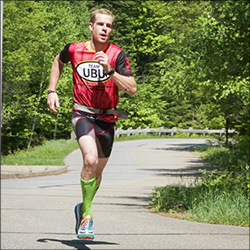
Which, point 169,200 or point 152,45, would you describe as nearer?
point 152,45

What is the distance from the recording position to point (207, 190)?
59.8 metres

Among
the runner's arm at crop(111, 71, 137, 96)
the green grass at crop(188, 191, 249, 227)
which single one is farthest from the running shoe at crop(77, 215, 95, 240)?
the green grass at crop(188, 191, 249, 227)

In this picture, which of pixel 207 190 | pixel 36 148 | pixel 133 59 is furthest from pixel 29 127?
pixel 207 190

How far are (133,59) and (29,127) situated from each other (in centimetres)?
114

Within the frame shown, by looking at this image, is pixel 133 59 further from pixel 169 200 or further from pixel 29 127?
pixel 169 200

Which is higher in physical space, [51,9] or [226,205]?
[51,9]

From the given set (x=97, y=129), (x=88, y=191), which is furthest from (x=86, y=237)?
(x=97, y=129)

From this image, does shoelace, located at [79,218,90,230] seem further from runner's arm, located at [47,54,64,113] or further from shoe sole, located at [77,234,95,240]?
runner's arm, located at [47,54,64,113]

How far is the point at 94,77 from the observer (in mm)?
3707

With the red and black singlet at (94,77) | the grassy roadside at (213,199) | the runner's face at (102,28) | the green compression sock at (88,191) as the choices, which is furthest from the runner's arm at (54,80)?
the grassy roadside at (213,199)

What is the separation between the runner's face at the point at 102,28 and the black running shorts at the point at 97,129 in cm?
45

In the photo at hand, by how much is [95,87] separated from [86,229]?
918 millimetres

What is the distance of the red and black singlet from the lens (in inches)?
146

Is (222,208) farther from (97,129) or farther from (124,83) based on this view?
(124,83)
